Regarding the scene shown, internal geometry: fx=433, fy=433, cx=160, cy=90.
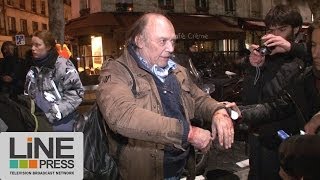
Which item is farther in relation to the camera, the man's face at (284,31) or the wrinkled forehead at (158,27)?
the man's face at (284,31)

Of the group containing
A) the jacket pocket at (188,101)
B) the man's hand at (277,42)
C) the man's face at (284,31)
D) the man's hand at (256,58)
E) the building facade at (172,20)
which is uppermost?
the building facade at (172,20)

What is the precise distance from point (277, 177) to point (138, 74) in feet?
5.30

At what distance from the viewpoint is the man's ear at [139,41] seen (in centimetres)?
271

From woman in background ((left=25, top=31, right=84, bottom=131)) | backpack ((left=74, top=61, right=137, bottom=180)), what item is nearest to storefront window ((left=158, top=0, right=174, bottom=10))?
woman in background ((left=25, top=31, right=84, bottom=131))

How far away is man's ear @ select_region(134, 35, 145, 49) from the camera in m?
2.71

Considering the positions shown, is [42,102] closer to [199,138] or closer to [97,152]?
[97,152]

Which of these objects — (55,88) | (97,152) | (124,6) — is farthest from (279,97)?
(124,6)

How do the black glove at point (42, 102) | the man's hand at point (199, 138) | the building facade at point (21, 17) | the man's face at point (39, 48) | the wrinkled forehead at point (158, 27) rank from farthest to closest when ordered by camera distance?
the building facade at point (21, 17) → the man's face at point (39, 48) → the black glove at point (42, 102) → the wrinkled forehead at point (158, 27) → the man's hand at point (199, 138)

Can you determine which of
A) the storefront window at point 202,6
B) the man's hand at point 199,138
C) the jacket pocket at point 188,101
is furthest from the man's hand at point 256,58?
the storefront window at point 202,6

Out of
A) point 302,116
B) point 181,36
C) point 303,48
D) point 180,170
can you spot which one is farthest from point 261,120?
point 181,36

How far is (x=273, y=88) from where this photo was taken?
3.49 meters

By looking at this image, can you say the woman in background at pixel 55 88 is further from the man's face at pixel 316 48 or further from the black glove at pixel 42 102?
the man's face at pixel 316 48

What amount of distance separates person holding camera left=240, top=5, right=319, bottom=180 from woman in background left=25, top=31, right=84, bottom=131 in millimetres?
1950

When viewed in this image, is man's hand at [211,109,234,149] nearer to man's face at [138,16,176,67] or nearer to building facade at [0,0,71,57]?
man's face at [138,16,176,67]
